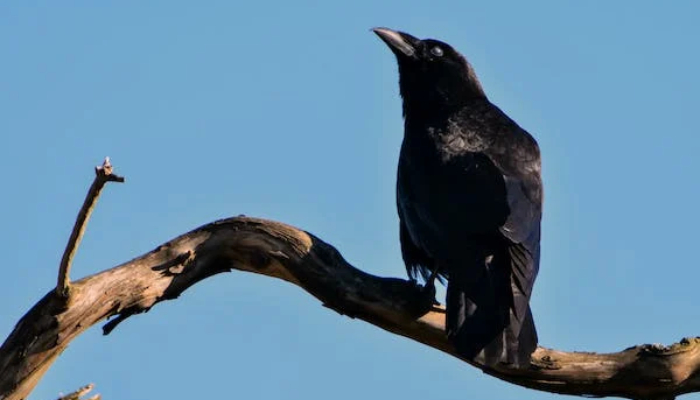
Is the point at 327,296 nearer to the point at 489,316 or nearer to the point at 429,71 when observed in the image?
the point at 489,316

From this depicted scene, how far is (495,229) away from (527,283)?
409mm

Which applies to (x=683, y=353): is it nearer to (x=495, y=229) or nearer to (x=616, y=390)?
(x=616, y=390)

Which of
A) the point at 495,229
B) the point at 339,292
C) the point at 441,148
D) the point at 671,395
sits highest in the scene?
the point at 441,148

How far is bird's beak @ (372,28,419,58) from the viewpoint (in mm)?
7633

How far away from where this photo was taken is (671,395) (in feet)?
17.5

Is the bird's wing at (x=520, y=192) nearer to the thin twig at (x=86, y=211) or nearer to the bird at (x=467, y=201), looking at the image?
the bird at (x=467, y=201)

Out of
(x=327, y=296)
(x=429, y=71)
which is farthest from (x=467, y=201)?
(x=429, y=71)

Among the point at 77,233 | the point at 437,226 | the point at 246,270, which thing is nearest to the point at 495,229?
the point at 437,226

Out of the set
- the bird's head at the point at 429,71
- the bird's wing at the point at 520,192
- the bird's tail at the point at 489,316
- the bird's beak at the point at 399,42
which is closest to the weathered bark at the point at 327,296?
the bird's tail at the point at 489,316

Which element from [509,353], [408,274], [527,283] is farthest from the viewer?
[408,274]

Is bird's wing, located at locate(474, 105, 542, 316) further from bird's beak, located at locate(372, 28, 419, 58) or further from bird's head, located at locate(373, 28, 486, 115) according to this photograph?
bird's beak, located at locate(372, 28, 419, 58)

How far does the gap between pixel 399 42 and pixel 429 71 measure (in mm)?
265

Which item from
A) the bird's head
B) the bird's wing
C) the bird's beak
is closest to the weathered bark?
the bird's wing

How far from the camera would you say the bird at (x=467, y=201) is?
17.8 ft
